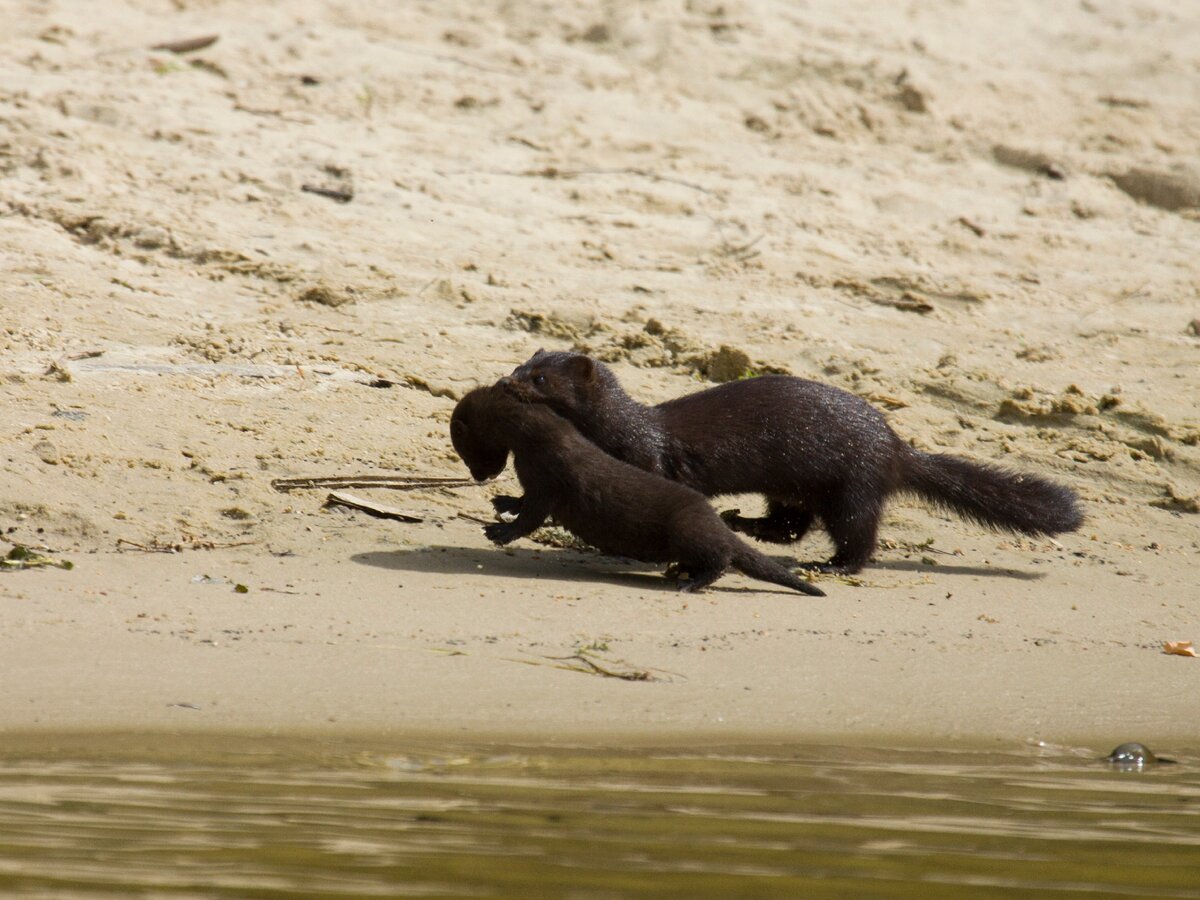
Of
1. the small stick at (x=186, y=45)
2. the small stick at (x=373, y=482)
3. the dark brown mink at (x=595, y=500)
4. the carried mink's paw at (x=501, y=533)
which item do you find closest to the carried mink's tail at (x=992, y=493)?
the dark brown mink at (x=595, y=500)

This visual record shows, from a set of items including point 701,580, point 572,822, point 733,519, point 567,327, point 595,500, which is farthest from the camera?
point 567,327

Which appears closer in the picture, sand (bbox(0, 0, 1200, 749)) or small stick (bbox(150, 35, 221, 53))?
sand (bbox(0, 0, 1200, 749))

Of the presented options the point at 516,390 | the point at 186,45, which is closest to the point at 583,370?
the point at 516,390

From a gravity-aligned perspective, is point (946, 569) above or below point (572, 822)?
below

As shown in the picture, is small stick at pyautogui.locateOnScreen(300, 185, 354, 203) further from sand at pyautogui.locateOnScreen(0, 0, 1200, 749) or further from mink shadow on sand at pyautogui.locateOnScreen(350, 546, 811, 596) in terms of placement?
mink shadow on sand at pyautogui.locateOnScreen(350, 546, 811, 596)

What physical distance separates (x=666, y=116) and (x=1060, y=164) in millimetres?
2709

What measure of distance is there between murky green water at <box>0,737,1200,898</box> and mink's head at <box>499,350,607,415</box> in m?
2.92

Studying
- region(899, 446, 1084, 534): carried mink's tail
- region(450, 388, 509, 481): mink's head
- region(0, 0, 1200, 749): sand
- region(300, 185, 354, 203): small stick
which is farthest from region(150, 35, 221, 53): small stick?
region(899, 446, 1084, 534): carried mink's tail

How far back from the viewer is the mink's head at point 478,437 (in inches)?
258

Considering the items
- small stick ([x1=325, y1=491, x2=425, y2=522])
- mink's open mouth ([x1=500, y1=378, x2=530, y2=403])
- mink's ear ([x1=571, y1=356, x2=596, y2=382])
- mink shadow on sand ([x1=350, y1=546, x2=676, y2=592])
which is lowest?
mink shadow on sand ([x1=350, y1=546, x2=676, y2=592])

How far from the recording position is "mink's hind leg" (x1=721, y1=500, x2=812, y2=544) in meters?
7.15

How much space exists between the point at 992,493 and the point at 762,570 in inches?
51.0

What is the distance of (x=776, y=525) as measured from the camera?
7195mm

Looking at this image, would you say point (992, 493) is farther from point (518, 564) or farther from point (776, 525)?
point (518, 564)
